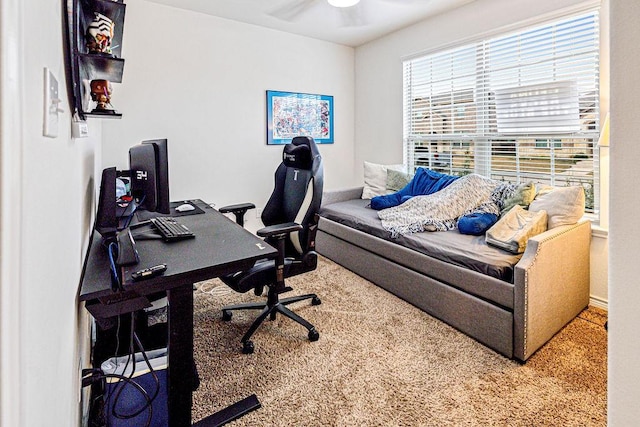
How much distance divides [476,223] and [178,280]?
218 centimetres

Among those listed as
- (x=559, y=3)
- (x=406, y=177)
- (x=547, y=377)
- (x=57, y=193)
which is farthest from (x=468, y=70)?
(x=57, y=193)

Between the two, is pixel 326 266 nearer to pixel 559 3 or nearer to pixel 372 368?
pixel 372 368

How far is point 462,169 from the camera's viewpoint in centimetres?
367

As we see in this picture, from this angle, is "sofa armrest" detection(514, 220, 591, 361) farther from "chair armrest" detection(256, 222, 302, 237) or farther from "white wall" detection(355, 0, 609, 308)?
"chair armrest" detection(256, 222, 302, 237)

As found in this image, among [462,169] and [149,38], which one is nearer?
Result: [149,38]

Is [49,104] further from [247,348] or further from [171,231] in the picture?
[247,348]

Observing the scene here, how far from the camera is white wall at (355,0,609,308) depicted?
2.65 metres

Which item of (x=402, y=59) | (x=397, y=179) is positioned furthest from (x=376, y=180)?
(x=402, y=59)

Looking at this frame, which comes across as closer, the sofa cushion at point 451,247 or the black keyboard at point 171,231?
the black keyboard at point 171,231

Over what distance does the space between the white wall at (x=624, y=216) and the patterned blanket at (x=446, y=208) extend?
6.38 ft

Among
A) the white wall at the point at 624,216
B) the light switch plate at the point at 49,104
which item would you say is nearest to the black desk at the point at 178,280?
the light switch plate at the point at 49,104

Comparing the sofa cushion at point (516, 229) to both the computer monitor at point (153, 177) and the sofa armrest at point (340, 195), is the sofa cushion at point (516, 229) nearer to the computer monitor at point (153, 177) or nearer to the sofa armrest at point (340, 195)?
the sofa armrest at point (340, 195)

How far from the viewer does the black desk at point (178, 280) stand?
1201 mm

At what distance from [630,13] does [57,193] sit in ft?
4.41
